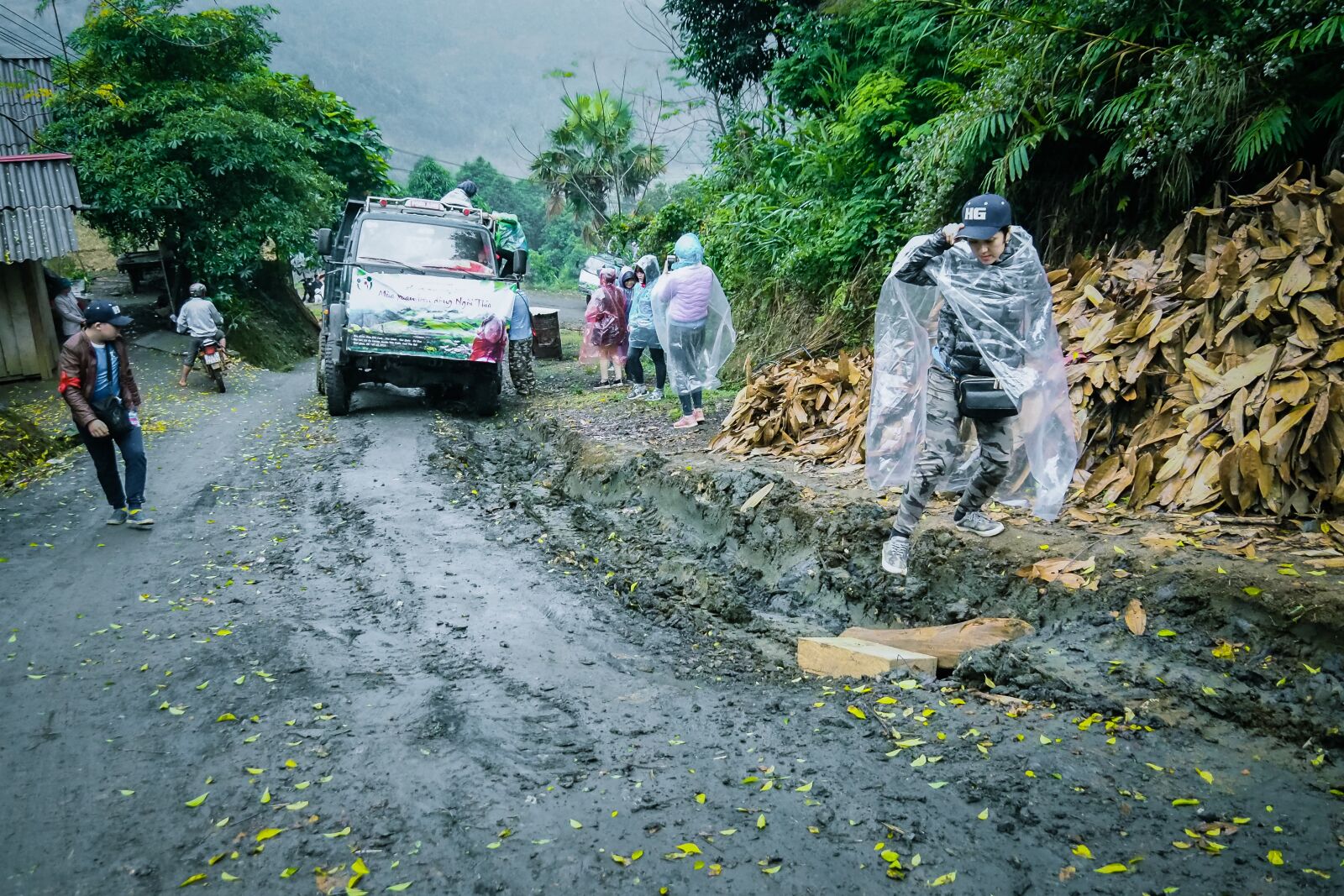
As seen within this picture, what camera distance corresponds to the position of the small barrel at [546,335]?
1836 cm

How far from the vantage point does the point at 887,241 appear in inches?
379

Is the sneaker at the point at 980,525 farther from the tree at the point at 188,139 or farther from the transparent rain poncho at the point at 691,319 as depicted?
the tree at the point at 188,139

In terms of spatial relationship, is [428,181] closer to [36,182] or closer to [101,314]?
[36,182]

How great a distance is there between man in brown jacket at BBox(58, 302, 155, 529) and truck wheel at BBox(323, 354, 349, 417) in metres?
3.81

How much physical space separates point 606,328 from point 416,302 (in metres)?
3.24

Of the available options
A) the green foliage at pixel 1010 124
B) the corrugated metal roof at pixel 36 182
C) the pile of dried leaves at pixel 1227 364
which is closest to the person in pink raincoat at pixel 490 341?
the green foliage at pixel 1010 124

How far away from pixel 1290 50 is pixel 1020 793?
5.52m

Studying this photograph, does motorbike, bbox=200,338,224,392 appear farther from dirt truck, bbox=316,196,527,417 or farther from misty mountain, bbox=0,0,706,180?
misty mountain, bbox=0,0,706,180

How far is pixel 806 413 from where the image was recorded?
324 inches

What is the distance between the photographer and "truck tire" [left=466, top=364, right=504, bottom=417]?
11719 mm

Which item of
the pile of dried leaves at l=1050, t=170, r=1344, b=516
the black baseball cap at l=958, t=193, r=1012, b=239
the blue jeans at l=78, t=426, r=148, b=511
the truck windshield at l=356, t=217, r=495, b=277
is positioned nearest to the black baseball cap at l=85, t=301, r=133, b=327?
the blue jeans at l=78, t=426, r=148, b=511

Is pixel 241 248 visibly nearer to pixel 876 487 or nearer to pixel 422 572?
pixel 422 572

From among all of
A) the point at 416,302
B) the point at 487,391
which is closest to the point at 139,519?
the point at 416,302

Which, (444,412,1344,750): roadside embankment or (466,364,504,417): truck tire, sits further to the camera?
(466,364,504,417): truck tire
